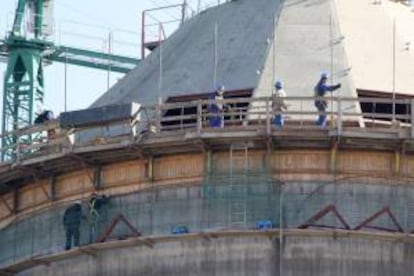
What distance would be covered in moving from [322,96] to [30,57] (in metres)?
36.1

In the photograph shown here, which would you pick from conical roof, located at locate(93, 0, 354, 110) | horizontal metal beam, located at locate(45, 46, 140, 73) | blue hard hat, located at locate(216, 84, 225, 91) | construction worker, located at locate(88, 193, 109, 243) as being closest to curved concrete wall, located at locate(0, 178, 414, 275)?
construction worker, located at locate(88, 193, 109, 243)

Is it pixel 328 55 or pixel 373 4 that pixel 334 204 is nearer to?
pixel 328 55

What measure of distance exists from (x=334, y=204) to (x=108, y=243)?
491cm

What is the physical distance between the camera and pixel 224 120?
47156 millimetres

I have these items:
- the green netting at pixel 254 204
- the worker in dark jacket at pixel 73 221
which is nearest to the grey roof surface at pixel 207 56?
the green netting at pixel 254 204

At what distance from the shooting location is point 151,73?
52.7m

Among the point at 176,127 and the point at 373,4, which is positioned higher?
the point at 373,4

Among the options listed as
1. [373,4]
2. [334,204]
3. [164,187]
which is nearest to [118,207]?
[164,187]

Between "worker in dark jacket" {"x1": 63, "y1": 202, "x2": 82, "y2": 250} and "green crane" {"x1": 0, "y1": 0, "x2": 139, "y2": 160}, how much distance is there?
31.4 meters

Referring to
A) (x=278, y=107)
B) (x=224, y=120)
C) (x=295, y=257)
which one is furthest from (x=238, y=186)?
(x=295, y=257)

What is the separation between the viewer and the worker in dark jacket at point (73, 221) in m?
47.8

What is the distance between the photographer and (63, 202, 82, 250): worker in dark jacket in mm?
47812

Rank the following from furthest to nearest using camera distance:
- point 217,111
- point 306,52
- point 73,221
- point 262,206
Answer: point 306,52, point 73,221, point 217,111, point 262,206

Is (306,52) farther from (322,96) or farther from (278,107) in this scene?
(278,107)
